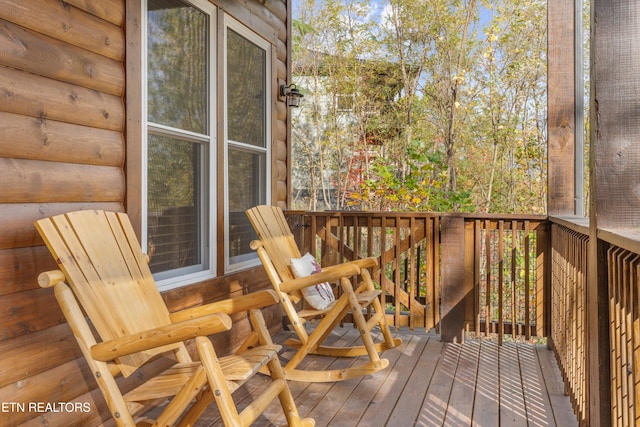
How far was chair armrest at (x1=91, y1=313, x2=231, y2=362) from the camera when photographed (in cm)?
171

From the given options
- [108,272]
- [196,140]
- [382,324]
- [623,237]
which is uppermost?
[196,140]

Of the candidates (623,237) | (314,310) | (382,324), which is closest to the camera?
(623,237)

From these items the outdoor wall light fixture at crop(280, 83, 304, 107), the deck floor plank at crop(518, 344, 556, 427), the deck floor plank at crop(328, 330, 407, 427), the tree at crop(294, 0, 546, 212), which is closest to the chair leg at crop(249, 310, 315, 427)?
the deck floor plank at crop(328, 330, 407, 427)

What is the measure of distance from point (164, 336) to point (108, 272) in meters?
0.59

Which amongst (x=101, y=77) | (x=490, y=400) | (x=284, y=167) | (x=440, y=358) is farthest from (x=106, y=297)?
(x=284, y=167)

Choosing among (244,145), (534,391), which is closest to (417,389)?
(534,391)

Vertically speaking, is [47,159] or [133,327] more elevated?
[47,159]

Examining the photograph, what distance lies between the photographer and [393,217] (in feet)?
13.8

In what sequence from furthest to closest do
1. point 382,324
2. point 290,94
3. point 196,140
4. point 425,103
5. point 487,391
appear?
point 425,103 < point 290,94 < point 382,324 < point 196,140 < point 487,391

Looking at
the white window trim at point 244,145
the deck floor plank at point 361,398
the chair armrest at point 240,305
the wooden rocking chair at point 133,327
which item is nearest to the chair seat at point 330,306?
the deck floor plank at point 361,398

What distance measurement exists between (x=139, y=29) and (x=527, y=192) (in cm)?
575

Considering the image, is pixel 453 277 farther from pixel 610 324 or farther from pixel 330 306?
pixel 610 324

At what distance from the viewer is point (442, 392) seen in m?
2.99

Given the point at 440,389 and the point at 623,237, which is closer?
the point at 623,237
